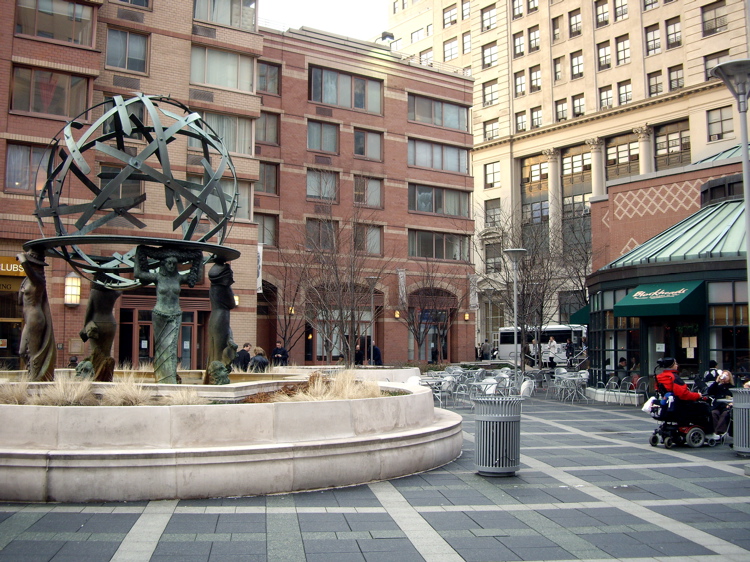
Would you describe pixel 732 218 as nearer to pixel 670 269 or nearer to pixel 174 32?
pixel 670 269

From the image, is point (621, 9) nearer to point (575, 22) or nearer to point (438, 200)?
point (575, 22)

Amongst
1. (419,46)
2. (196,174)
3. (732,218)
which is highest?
(419,46)

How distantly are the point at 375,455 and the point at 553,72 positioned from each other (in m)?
57.2

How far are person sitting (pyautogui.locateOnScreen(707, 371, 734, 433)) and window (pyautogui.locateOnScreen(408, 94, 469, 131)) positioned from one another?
32637 mm

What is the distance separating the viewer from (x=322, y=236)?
115 feet

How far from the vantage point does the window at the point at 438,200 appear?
43.5 metres

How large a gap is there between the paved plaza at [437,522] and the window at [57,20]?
24.1 meters

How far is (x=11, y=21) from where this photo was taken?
25875 millimetres

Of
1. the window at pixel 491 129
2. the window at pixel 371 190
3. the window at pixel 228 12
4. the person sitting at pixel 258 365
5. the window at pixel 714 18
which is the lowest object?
the person sitting at pixel 258 365

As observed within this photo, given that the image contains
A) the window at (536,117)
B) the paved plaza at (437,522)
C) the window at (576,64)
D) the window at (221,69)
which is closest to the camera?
the paved plaza at (437,522)

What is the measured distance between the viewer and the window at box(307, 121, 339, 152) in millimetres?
40031

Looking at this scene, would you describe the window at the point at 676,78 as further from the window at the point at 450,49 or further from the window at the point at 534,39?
the window at the point at 450,49

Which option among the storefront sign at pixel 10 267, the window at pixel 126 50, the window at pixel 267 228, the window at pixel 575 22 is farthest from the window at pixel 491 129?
the storefront sign at pixel 10 267

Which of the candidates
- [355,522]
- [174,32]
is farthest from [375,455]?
[174,32]
